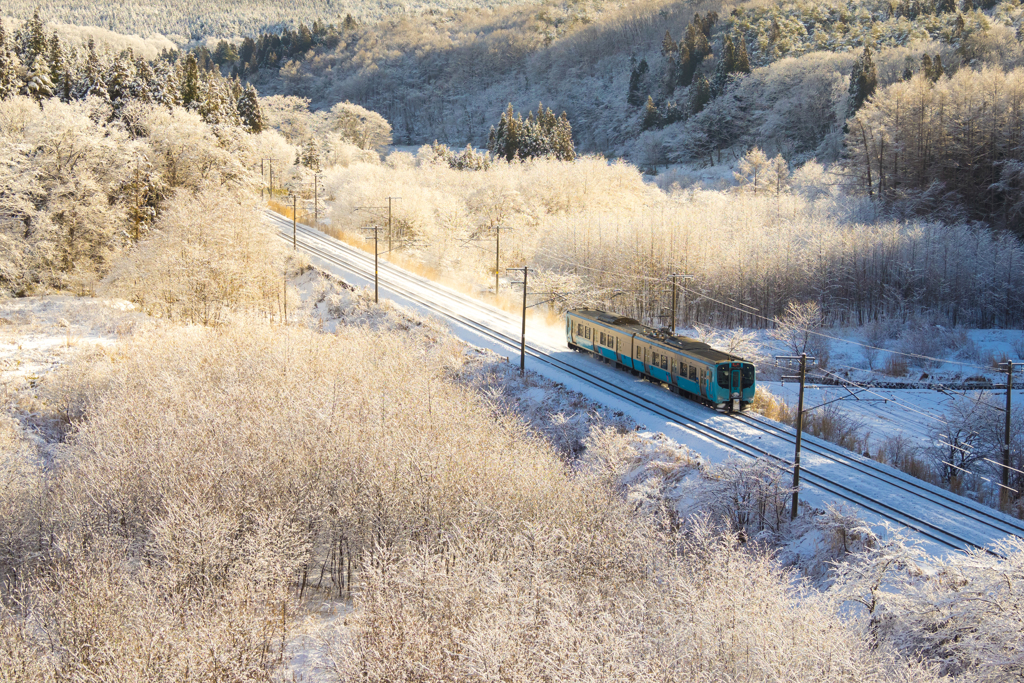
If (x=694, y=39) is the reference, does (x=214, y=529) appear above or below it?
below

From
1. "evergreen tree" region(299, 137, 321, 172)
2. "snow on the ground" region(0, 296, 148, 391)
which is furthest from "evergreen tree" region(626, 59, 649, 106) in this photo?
"snow on the ground" region(0, 296, 148, 391)

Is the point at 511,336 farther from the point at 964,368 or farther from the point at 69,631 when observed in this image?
the point at 69,631

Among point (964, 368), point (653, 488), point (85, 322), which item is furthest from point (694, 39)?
point (653, 488)

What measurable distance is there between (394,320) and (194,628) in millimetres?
27954

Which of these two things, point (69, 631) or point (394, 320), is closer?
point (69, 631)

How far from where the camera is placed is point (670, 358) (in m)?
29.0

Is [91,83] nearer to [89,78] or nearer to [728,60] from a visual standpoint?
[89,78]

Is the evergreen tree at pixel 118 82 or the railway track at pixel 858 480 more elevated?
the evergreen tree at pixel 118 82

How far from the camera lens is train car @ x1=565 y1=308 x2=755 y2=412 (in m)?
26.5

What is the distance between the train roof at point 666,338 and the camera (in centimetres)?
2725

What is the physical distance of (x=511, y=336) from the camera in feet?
128

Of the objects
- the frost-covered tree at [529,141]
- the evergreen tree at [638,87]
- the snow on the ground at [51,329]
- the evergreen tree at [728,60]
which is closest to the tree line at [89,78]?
the snow on the ground at [51,329]

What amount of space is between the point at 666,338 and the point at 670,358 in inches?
34.6

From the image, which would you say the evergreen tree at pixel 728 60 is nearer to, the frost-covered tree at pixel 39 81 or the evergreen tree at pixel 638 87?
the evergreen tree at pixel 638 87
